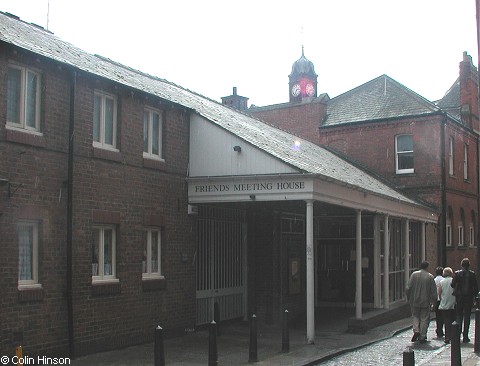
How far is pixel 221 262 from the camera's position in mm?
17234

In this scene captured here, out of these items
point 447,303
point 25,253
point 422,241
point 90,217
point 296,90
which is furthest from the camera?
point 296,90

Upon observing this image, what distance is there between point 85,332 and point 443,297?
26.2 ft

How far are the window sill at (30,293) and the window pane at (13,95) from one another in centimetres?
283

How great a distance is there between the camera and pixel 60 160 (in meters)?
11.9

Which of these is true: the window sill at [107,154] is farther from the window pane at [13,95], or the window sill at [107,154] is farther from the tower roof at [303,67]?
the tower roof at [303,67]

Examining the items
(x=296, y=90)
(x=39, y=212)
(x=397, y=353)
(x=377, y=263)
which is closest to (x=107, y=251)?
(x=39, y=212)

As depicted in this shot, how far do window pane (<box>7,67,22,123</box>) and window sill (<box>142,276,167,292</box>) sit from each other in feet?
15.0

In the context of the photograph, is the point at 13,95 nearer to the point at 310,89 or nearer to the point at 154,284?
the point at 154,284

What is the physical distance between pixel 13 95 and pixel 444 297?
33.2 ft

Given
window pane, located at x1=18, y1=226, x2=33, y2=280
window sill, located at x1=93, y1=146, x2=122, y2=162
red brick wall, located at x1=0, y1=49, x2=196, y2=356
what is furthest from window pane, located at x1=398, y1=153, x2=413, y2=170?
window pane, located at x1=18, y1=226, x2=33, y2=280

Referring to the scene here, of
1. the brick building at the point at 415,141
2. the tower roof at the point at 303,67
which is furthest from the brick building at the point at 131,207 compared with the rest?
the tower roof at the point at 303,67

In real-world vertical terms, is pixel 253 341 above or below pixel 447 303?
below

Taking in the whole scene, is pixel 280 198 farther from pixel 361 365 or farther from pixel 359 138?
pixel 359 138
